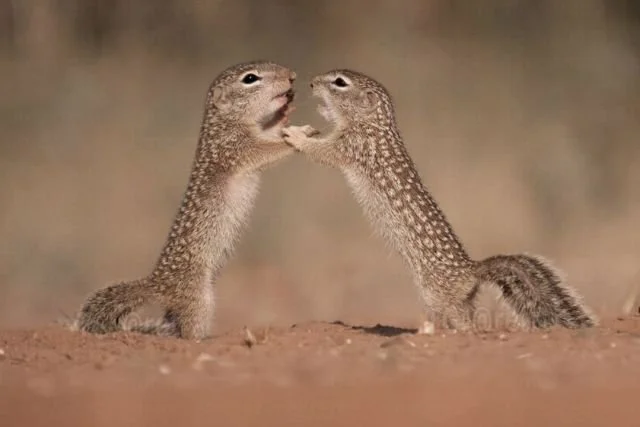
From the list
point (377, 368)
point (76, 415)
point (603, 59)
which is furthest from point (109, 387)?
point (603, 59)

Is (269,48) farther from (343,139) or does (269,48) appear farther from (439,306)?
(439,306)

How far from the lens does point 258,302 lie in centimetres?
1476

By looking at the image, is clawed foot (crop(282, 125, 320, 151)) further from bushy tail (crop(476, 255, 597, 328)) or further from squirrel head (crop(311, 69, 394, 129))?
bushy tail (crop(476, 255, 597, 328))

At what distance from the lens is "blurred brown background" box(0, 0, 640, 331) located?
1555 centimetres

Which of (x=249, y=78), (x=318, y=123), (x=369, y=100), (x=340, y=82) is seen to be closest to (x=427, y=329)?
(x=369, y=100)

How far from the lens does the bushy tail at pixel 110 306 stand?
1011 centimetres

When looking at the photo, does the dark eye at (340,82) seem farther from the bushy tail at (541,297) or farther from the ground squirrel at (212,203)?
the bushy tail at (541,297)

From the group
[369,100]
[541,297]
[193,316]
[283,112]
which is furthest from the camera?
[283,112]

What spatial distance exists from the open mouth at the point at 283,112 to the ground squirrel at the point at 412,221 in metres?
0.25

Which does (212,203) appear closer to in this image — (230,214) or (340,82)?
(230,214)

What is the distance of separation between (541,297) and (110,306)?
3.15 metres

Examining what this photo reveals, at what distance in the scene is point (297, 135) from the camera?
36.6ft

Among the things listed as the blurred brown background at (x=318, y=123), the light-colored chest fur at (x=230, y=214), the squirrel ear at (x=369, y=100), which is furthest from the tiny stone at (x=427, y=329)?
the blurred brown background at (x=318, y=123)

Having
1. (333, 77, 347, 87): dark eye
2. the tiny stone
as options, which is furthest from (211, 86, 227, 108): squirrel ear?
the tiny stone
